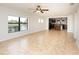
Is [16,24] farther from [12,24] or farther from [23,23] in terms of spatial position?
[23,23]

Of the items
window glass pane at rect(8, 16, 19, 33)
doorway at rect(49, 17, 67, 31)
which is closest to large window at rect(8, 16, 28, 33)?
window glass pane at rect(8, 16, 19, 33)

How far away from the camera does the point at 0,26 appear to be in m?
7.31

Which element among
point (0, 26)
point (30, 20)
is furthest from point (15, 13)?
point (30, 20)

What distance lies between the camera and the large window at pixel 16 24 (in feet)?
29.0

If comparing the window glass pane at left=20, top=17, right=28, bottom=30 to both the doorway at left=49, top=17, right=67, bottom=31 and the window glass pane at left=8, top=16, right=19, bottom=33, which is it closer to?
the window glass pane at left=8, top=16, right=19, bottom=33

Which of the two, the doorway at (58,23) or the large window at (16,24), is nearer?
the large window at (16,24)

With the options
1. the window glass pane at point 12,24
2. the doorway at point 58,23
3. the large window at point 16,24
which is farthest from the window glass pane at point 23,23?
the doorway at point 58,23

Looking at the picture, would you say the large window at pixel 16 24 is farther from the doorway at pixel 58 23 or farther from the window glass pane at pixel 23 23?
the doorway at pixel 58 23

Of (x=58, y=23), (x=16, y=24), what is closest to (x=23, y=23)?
(x=16, y=24)

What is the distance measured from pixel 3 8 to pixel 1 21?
0.84 meters

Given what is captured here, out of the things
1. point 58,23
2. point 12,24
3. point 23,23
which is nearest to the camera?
point 12,24

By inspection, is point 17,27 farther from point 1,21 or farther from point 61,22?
point 61,22

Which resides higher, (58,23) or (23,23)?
(58,23)

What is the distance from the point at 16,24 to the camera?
9938mm
